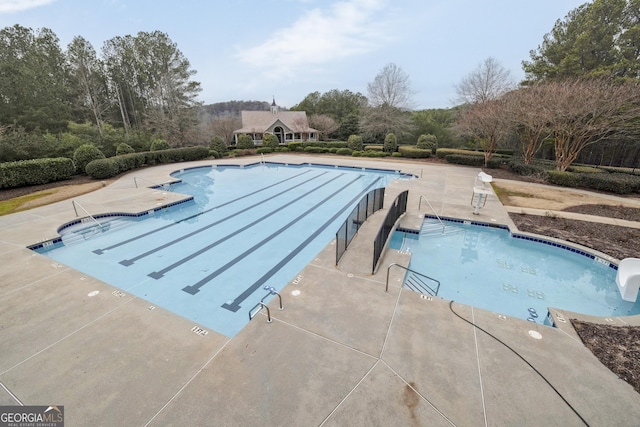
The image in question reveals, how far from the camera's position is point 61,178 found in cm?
1359

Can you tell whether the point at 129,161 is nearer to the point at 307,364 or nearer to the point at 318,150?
the point at 318,150

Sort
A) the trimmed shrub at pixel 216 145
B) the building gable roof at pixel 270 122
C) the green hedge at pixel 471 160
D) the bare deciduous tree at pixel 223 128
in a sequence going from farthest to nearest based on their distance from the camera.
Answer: the building gable roof at pixel 270 122 → the bare deciduous tree at pixel 223 128 → the trimmed shrub at pixel 216 145 → the green hedge at pixel 471 160

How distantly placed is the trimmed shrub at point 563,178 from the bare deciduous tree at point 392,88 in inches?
668

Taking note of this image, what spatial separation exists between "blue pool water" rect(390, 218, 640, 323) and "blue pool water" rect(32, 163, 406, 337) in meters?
3.25

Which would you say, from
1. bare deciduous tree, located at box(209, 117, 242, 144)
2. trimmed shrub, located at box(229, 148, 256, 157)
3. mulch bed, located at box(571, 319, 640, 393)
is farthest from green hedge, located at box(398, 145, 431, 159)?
bare deciduous tree, located at box(209, 117, 242, 144)

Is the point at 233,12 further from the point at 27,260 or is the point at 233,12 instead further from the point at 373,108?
the point at 373,108

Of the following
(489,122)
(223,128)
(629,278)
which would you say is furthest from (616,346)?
(223,128)

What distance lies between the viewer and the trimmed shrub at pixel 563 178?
1236 centimetres

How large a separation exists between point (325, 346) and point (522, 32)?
24564 millimetres

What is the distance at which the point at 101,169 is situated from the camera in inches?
559

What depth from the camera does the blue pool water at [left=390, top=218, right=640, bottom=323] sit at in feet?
16.9

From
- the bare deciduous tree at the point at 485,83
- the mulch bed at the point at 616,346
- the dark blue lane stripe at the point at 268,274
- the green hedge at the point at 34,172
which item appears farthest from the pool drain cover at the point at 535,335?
the bare deciduous tree at the point at 485,83

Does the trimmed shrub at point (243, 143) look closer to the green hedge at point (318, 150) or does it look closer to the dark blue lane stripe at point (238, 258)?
the green hedge at point (318, 150)

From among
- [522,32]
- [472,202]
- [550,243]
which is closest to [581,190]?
[472,202]
